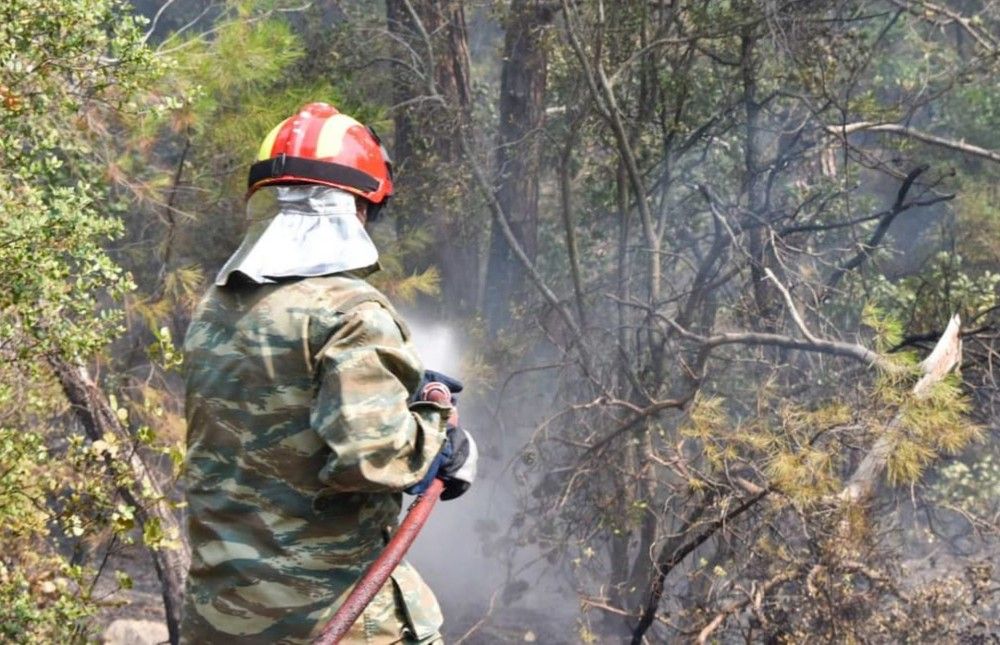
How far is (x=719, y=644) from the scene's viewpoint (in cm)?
486

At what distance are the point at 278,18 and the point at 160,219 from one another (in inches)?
65.9

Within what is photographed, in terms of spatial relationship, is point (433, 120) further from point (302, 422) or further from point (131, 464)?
point (302, 422)

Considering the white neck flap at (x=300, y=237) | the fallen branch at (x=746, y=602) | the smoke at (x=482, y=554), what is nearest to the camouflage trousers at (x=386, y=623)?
the white neck flap at (x=300, y=237)

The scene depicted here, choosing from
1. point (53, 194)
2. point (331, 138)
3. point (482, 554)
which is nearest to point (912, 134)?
point (482, 554)

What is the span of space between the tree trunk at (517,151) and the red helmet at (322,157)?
17.6 ft

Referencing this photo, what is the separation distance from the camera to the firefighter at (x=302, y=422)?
2285mm

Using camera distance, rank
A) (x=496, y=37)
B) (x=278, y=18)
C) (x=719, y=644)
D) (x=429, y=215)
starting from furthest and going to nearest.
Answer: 1. (x=496, y=37)
2. (x=429, y=215)
3. (x=278, y=18)
4. (x=719, y=644)

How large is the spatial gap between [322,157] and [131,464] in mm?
2465

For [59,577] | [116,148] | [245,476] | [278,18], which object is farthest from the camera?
[278,18]

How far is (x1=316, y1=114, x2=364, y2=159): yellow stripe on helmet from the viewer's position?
2.52m

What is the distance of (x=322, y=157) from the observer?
251 cm

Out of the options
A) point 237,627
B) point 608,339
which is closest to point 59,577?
point 237,627

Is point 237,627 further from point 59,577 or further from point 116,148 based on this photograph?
point 116,148

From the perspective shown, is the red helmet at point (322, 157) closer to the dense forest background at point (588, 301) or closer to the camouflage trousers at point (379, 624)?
the camouflage trousers at point (379, 624)
